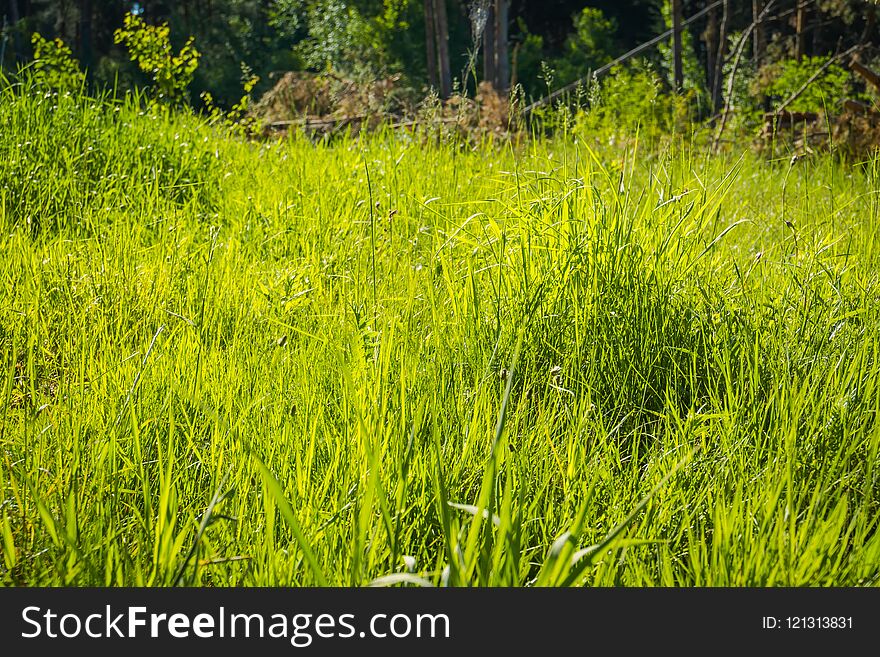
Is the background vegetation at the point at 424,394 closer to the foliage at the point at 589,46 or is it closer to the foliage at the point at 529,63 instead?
the foliage at the point at 529,63

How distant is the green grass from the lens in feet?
4.59

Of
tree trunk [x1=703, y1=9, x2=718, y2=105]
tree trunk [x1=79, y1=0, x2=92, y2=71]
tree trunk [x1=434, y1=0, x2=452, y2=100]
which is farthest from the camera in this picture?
Answer: tree trunk [x1=79, y1=0, x2=92, y2=71]

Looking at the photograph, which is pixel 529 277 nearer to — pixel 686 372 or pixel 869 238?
pixel 686 372

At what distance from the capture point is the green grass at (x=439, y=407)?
1.40 metres

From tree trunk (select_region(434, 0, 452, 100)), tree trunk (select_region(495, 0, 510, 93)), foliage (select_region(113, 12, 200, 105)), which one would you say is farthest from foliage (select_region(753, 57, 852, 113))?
tree trunk (select_region(434, 0, 452, 100))

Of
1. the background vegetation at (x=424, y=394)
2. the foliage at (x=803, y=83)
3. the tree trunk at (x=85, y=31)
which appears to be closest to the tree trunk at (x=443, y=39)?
the foliage at (x=803, y=83)

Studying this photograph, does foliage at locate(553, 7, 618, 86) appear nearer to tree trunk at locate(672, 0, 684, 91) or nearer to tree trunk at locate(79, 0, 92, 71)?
tree trunk at locate(672, 0, 684, 91)

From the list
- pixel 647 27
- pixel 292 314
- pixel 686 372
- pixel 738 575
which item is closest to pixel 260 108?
pixel 292 314

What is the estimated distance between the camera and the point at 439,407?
1.88m

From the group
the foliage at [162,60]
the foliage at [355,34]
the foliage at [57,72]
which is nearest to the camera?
the foliage at [57,72]

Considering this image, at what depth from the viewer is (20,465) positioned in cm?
175

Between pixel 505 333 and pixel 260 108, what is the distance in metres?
10.4

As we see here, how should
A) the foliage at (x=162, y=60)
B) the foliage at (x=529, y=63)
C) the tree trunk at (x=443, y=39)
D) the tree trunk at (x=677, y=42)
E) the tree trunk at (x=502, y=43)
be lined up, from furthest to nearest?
the foliage at (x=529, y=63) → the tree trunk at (x=443, y=39) → the tree trunk at (x=502, y=43) → the tree trunk at (x=677, y=42) → the foliage at (x=162, y=60)

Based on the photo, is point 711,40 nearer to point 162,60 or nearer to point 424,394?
point 162,60
